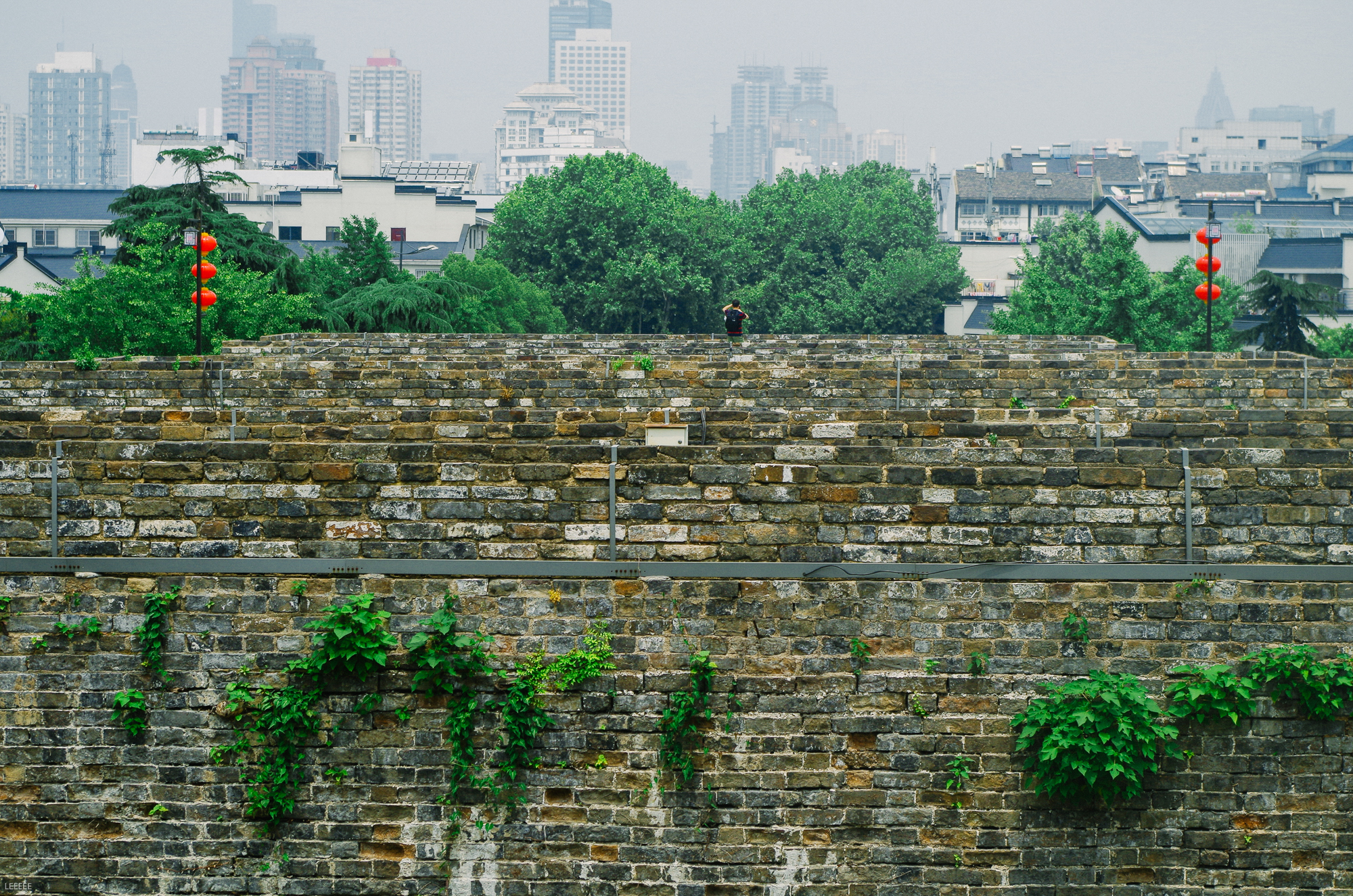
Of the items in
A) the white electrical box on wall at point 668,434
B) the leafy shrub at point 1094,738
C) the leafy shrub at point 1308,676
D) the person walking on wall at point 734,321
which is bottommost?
the leafy shrub at point 1094,738

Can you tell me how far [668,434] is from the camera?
11.0 metres

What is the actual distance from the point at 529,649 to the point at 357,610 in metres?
1.06

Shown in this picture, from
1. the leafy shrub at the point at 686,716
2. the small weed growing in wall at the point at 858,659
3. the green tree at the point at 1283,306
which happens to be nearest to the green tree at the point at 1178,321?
the green tree at the point at 1283,306

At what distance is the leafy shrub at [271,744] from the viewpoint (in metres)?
7.73

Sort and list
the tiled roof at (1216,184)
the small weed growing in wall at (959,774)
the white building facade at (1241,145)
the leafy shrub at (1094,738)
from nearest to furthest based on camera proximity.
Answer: the leafy shrub at (1094,738) → the small weed growing in wall at (959,774) → the tiled roof at (1216,184) → the white building facade at (1241,145)

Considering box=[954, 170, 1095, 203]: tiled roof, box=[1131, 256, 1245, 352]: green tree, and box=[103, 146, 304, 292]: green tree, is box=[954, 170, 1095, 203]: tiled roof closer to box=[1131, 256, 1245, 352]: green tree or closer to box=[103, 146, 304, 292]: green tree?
box=[1131, 256, 1245, 352]: green tree

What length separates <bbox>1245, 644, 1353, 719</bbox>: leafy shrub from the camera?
7.57m

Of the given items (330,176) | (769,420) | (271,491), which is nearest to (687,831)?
(271,491)

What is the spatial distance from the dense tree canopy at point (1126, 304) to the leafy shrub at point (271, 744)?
36.6m

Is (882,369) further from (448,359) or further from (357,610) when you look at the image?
(357,610)

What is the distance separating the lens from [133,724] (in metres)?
7.82

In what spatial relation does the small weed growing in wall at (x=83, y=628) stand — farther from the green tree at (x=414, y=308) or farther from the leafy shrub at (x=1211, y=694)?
the green tree at (x=414, y=308)

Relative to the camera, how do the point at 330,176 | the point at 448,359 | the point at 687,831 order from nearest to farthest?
the point at 687,831 → the point at 448,359 → the point at 330,176

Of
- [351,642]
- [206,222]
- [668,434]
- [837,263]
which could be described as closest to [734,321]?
[668,434]
